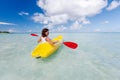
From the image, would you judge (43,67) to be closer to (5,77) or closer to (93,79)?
(5,77)

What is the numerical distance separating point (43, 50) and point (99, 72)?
8.10 ft

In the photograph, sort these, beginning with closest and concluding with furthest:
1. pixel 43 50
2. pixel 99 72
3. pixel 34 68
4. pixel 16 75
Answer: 1. pixel 16 75
2. pixel 99 72
3. pixel 34 68
4. pixel 43 50

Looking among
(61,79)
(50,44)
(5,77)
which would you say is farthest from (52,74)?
(50,44)

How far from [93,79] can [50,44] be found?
2.63 meters

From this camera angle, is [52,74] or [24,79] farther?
[52,74]

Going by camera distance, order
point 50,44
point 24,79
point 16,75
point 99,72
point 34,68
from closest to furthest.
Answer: point 24,79 < point 16,75 < point 99,72 < point 34,68 < point 50,44

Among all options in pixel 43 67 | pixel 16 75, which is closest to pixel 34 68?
pixel 43 67

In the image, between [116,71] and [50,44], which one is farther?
[50,44]

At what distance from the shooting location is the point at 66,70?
13.2 ft

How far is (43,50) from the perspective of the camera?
4.89 meters

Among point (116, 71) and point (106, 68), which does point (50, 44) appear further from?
point (116, 71)

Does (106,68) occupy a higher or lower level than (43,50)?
lower

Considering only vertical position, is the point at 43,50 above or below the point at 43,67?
above

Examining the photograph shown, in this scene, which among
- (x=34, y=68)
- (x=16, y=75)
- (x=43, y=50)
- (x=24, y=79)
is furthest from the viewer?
(x=43, y=50)
